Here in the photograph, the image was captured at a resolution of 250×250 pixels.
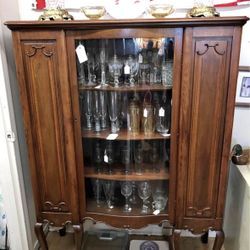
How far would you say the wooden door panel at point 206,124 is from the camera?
124 cm

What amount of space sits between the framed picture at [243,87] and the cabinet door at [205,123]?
0.47 metres

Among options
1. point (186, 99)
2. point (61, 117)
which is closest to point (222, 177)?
point (186, 99)

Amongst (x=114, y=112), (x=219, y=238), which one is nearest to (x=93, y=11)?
(x=114, y=112)

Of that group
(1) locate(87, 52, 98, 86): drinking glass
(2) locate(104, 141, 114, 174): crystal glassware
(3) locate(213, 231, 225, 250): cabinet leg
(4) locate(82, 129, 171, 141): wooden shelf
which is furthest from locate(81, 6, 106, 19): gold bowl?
(3) locate(213, 231, 225, 250): cabinet leg

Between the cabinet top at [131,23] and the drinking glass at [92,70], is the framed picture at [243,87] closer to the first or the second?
the cabinet top at [131,23]

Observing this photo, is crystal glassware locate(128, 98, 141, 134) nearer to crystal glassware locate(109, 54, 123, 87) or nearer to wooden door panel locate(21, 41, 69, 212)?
crystal glassware locate(109, 54, 123, 87)

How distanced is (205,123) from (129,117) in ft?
1.35

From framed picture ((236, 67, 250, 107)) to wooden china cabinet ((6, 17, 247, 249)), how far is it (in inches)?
18.4

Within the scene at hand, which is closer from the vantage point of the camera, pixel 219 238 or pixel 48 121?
pixel 48 121

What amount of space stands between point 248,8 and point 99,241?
5.68ft

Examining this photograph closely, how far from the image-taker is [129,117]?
1.51 m

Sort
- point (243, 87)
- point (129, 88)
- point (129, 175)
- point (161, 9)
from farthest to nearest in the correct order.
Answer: point (243, 87)
point (129, 175)
point (129, 88)
point (161, 9)

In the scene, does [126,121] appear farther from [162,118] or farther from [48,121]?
[48,121]

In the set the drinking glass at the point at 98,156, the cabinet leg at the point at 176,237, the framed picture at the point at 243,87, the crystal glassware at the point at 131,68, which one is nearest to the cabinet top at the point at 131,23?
the crystal glassware at the point at 131,68
